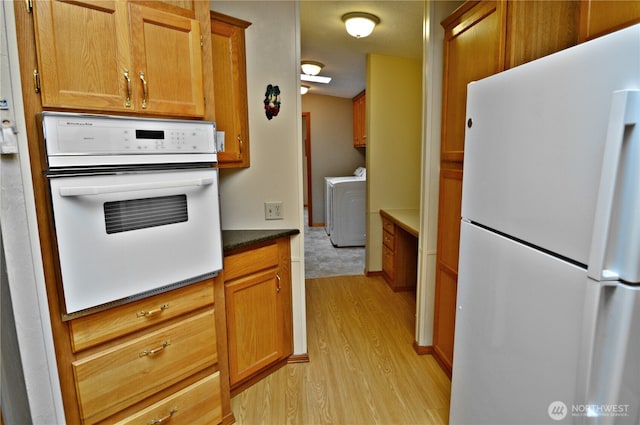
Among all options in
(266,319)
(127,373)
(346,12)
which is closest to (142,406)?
(127,373)

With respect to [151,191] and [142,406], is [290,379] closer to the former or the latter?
[142,406]

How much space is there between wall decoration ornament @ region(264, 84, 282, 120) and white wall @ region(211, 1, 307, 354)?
0.08 feet

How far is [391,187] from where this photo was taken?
370 cm

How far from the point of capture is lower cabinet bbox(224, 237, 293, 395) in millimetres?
1866

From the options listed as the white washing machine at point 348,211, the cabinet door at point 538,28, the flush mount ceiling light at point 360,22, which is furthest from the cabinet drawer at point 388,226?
the cabinet door at point 538,28

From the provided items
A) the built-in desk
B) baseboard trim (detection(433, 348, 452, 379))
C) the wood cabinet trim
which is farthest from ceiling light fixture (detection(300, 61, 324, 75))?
baseboard trim (detection(433, 348, 452, 379))

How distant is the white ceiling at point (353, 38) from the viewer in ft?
7.98

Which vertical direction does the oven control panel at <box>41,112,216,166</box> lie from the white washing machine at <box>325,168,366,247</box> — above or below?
above

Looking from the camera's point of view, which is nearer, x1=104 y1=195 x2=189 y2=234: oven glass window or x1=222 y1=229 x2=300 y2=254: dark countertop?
x1=104 y1=195 x2=189 y2=234: oven glass window

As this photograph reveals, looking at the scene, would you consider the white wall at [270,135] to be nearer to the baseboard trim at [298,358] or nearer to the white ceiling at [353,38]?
the baseboard trim at [298,358]

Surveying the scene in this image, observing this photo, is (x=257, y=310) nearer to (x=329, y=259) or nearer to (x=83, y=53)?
(x=83, y=53)

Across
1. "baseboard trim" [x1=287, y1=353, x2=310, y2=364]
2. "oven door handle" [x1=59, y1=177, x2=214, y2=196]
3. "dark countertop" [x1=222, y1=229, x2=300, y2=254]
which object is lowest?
"baseboard trim" [x1=287, y1=353, x2=310, y2=364]

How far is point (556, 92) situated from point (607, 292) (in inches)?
19.4

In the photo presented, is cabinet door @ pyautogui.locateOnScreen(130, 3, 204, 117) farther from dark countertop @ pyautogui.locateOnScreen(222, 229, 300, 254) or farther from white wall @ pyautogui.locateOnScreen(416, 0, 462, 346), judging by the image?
white wall @ pyautogui.locateOnScreen(416, 0, 462, 346)
